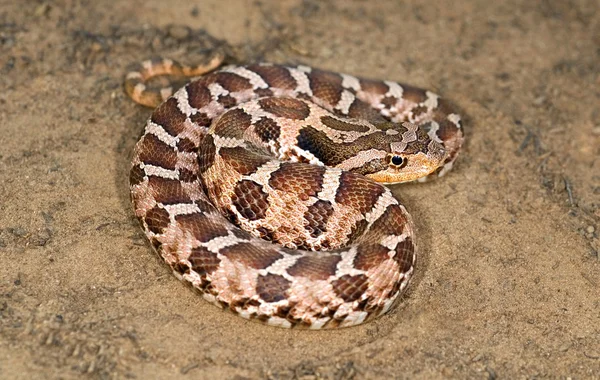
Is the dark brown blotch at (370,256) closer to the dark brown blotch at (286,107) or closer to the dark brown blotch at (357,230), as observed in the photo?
the dark brown blotch at (357,230)

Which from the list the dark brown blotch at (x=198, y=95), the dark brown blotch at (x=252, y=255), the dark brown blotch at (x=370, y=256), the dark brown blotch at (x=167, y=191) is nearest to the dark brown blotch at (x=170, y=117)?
the dark brown blotch at (x=198, y=95)

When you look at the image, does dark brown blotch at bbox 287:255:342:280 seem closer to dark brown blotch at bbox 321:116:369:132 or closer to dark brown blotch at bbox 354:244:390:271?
dark brown blotch at bbox 354:244:390:271

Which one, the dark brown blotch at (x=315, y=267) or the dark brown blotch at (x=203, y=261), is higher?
the dark brown blotch at (x=315, y=267)

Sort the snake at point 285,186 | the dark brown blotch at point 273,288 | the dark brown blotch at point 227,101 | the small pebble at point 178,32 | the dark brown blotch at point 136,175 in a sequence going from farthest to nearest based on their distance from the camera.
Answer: the small pebble at point 178,32 < the dark brown blotch at point 227,101 < the dark brown blotch at point 136,175 < the snake at point 285,186 < the dark brown blotch at point 273,288

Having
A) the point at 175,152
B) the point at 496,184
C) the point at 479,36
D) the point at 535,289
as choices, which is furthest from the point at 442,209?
the point at 479,36

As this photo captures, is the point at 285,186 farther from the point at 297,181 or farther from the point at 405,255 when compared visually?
the point at 405,255

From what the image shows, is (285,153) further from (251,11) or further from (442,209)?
(251,11)
